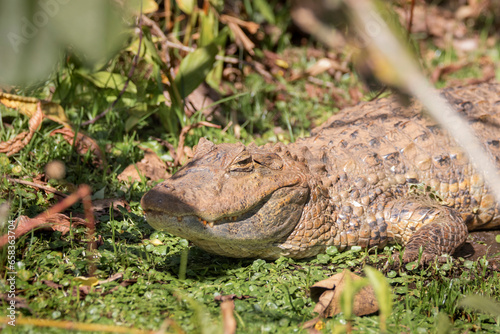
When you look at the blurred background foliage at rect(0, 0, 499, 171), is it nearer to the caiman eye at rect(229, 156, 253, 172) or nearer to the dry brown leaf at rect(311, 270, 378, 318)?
the caiman eye at rect(229, 156, 253, 172)

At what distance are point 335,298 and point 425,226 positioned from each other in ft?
4.09

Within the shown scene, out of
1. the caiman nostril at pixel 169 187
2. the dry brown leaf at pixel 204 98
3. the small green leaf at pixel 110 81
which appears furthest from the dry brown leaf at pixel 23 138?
the caiman nostril at pixel 169 187

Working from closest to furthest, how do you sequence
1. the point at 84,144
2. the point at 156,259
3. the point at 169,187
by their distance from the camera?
the point at 169,187 → the point at 156,259 → the point at 84,144

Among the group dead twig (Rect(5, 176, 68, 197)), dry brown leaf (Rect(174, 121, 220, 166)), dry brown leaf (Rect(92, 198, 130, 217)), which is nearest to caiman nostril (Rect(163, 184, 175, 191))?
dry brown leaf (Rect(92, 198, 130, 217))

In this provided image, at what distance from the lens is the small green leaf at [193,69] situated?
4805mm

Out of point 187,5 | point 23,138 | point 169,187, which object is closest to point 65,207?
point 169,187

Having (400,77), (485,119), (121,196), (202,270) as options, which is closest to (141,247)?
(202,270)

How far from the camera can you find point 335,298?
2715mm

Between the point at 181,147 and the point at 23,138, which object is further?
the point at 181,147

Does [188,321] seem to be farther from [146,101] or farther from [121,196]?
[146,101]

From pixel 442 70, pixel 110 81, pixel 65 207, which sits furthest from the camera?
pixel 442 70

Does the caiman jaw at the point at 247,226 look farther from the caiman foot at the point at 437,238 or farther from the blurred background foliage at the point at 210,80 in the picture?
the blurred background foliage at the point at 210,80

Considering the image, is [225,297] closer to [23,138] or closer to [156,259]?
[156,259]

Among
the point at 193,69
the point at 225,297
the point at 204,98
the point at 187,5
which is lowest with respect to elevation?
the point at 225,297
